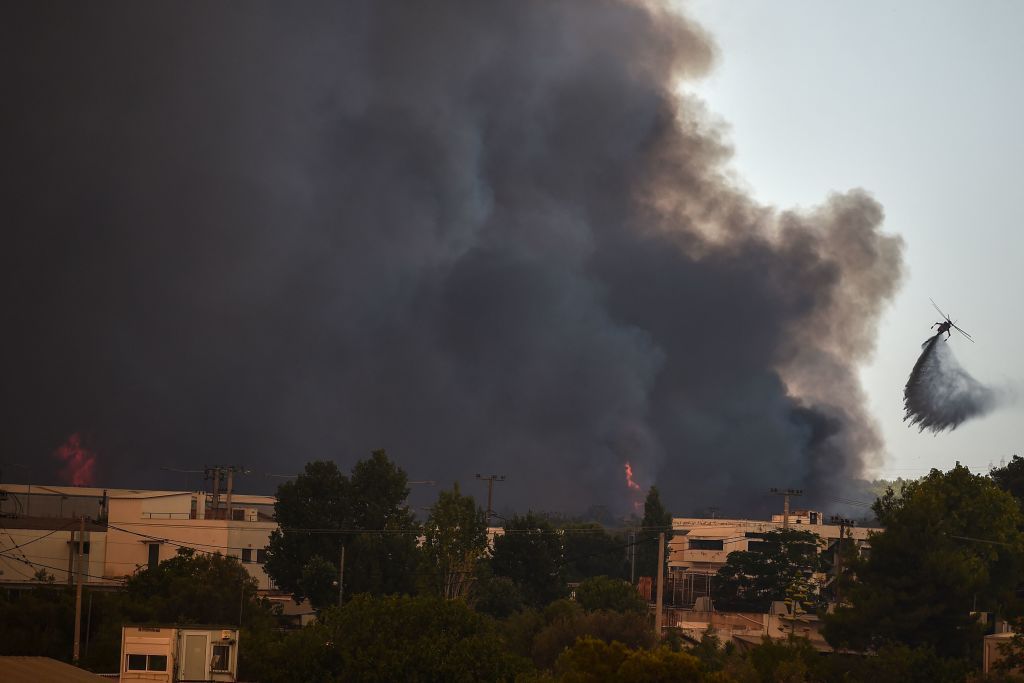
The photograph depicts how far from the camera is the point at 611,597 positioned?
88625 mm

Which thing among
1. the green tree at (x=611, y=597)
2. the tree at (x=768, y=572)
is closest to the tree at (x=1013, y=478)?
the tree at (x=768, y=572)

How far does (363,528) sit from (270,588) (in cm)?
1480

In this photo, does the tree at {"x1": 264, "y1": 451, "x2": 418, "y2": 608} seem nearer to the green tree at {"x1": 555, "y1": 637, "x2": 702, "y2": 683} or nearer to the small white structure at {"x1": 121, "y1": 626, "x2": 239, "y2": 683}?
the small white structure at {"x1": 121, "y1": 626, "x2": 239, "y2": 683}

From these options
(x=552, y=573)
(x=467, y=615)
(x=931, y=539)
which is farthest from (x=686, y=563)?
(x=467, y=615)

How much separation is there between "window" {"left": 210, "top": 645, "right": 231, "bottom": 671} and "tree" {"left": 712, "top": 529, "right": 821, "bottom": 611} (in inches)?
2614

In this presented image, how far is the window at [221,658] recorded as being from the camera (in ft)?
161

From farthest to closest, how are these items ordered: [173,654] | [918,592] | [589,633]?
[589,633] < [918,592] < [173,654]

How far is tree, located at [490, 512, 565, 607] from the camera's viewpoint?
331ft

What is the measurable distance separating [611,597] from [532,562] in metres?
14.0

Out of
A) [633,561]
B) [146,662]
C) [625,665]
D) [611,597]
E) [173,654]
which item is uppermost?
[633,561]

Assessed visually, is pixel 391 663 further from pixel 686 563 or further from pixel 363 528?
pixel 686 563

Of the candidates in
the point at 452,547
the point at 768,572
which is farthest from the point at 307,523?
the point at 768,572

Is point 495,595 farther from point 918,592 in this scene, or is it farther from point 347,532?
point 918,592

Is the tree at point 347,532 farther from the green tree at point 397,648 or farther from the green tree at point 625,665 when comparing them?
the green tree at point 625,665
